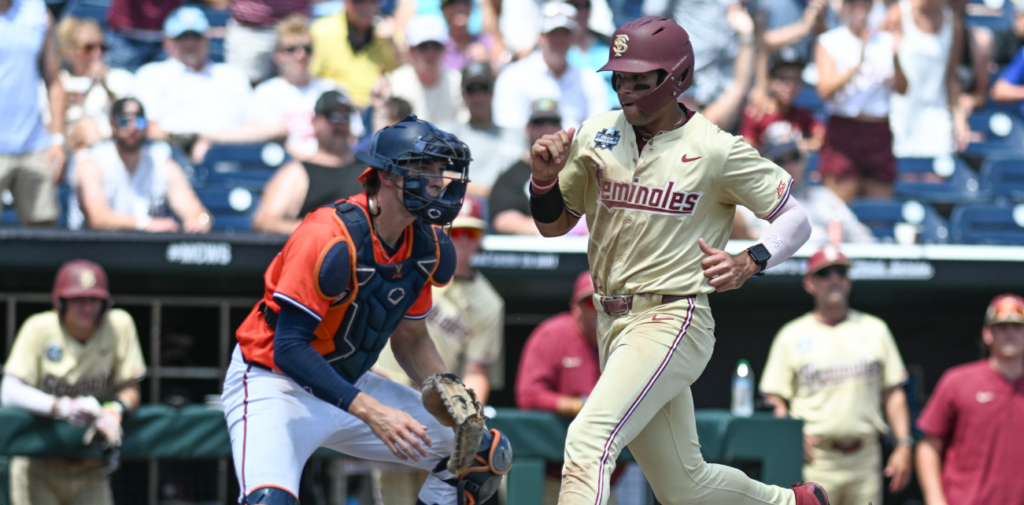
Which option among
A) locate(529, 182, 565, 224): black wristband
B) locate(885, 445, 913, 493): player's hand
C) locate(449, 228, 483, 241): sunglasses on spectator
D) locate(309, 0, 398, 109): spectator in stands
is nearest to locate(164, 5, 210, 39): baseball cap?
locate(309, 0, 398, 109): spectator in stands

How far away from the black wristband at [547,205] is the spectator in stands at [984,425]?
3.22m

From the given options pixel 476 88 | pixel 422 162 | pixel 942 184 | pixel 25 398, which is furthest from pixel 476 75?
pixel 942 184

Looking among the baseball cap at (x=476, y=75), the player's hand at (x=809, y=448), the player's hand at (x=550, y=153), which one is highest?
the baseball cap at (x=476, y=75)

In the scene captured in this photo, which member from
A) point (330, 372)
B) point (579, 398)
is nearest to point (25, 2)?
point (579, 398)

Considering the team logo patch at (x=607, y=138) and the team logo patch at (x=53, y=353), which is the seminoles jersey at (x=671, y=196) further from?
the team logo patch at (x=53, y=353)

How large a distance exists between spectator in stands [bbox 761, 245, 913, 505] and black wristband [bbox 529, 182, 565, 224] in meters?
2.72

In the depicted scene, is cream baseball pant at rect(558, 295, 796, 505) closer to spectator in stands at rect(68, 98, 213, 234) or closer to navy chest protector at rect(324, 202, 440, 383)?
navy chest protector at rect(324, 202, 440, 383)

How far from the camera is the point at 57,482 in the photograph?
565 cm

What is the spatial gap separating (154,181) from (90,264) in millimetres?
1060

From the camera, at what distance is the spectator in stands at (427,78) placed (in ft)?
24.5

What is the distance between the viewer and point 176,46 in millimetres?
7719

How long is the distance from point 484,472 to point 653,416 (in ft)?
2.26

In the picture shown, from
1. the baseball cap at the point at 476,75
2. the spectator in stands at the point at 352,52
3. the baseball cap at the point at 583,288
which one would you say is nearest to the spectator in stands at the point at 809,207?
the baseball cap at the point at 583,288

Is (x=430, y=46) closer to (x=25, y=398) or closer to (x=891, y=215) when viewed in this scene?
(x=891, y=215)
